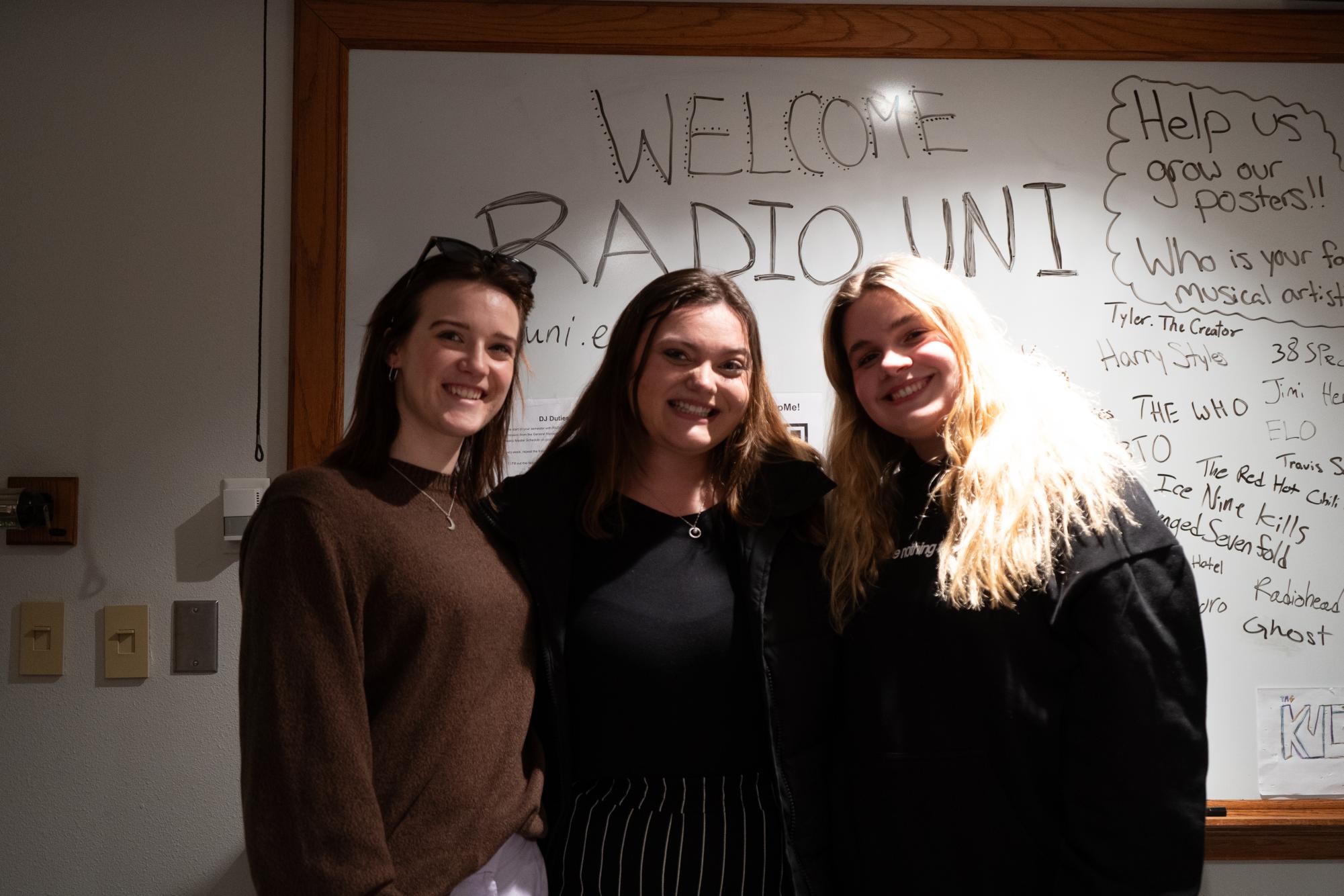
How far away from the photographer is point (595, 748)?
1.35 m

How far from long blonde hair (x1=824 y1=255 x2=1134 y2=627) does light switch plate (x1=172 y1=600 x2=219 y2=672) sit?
127 cm

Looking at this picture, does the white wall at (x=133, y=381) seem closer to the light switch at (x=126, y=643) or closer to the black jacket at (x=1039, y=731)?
the light switch at (x=126, y=643)

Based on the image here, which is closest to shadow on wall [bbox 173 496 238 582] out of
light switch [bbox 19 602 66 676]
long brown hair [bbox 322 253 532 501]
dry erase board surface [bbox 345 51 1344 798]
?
light switch [bbox 19 602 66 676]

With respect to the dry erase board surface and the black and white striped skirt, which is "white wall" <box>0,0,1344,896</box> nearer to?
the dry erase board surface

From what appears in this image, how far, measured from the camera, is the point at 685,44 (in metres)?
1.96

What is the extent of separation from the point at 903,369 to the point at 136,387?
5.07 ft

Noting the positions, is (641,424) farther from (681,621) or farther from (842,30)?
(842,30)

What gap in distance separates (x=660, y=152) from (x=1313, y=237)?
56.6 inches

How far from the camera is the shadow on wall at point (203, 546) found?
187 cm

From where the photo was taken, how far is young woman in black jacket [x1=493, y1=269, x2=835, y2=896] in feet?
4.28

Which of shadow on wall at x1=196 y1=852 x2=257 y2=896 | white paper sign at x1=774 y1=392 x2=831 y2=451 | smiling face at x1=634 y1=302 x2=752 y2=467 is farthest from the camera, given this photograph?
white paper sign at x1=774 y1=392 x2=831 y2=451

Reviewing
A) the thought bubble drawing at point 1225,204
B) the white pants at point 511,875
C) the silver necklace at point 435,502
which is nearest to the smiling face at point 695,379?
the silver necklace at point 435,502

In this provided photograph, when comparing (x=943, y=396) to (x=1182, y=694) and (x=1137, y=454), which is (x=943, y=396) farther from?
(x=1137, y=454)

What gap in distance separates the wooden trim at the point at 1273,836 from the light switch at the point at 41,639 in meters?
2.34
